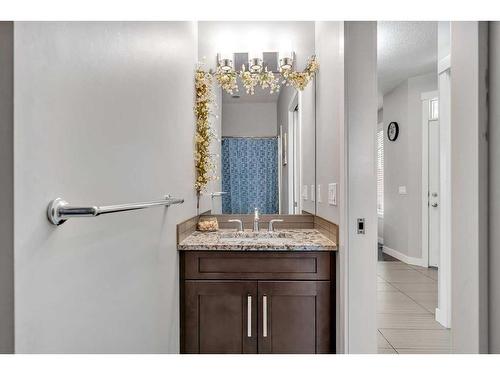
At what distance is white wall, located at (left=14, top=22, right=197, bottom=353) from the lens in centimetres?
65

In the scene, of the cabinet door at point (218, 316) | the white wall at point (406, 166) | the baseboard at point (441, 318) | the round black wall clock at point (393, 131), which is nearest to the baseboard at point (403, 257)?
the white wall at point (406, 166)

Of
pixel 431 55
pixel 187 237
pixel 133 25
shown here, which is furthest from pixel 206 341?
pixel 431 55

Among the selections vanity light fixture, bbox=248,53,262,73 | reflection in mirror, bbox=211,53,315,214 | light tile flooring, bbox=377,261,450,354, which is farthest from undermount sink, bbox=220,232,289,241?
vanity light fixture, bbox=248,53,262,73

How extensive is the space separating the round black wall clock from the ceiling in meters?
0.60

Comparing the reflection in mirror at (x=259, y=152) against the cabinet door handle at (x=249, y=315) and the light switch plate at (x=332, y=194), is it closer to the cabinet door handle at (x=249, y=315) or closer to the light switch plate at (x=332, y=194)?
the light switch plate at (x=332, y=194)

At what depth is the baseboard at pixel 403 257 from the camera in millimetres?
4543

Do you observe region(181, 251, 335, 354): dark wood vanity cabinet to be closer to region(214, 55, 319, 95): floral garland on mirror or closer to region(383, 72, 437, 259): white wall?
region(214, 55, 319, 95): floral garland on mirror

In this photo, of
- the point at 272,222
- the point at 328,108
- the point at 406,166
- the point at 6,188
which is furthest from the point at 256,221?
the point at 406,166

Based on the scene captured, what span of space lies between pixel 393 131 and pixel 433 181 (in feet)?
3.53

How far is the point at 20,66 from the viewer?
62 centimetres

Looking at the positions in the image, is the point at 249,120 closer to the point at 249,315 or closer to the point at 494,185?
the point at 249,315

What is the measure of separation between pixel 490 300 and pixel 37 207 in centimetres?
93

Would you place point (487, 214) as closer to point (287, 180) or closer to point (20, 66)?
point (20, 66)

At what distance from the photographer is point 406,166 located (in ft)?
15.8
